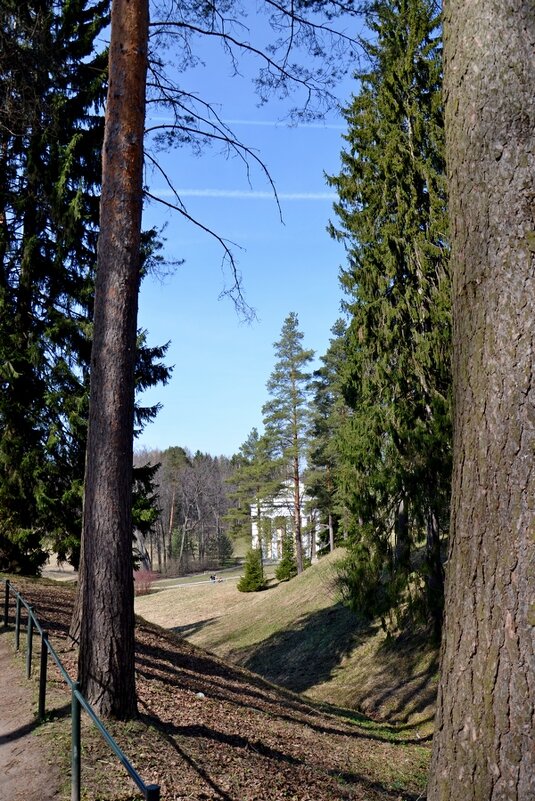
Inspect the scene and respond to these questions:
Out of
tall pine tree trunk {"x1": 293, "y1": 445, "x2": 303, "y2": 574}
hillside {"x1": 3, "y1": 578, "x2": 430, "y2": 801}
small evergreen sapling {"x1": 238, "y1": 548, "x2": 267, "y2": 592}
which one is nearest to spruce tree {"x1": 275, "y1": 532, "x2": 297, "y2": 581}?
tall pine tree trunk {"x1": 293, "y1": 445, "x2": 303, "y2": 574}

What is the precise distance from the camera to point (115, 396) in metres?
6.02

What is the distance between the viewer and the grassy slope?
1336 cm

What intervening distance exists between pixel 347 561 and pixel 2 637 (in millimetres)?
6778

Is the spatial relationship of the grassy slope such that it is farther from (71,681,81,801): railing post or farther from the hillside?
(71,681,81,801): railing post

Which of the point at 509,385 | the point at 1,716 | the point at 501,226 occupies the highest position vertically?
the point at 501,226

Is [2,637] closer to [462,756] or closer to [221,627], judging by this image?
[462,756]

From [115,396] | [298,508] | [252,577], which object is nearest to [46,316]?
[115,396]

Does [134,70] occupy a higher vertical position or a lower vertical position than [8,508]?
higher

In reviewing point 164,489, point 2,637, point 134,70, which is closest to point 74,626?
point 2,637

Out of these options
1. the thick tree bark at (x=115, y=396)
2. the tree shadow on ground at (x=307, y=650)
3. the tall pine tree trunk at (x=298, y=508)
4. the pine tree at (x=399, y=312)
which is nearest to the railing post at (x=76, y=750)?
the thick tree bark at (x=115, y=396)

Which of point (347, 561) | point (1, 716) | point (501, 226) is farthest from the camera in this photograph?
point (347, 561)

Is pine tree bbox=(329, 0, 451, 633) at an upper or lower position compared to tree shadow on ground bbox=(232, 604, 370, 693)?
upper

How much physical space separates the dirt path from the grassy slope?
7760 millimetres

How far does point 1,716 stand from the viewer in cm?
595
